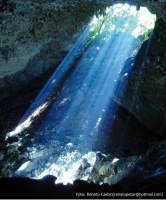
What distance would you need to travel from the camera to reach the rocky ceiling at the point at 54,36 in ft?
12.0

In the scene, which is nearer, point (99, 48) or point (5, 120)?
point (5, 120)

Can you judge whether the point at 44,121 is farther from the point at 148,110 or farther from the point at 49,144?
the point at 148,110

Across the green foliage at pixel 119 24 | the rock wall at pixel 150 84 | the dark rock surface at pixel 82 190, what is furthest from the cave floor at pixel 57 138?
the green foliage at pixel 119 24

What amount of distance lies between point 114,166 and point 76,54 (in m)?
9.78

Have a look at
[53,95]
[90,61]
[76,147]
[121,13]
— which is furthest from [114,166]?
[121,13]

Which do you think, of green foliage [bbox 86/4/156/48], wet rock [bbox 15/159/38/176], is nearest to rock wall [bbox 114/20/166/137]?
wet rock [bbox 15/159/38/176]

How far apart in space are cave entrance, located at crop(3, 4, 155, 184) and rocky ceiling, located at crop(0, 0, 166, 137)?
2.90ft

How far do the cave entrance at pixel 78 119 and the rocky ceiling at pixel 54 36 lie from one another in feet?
2.90

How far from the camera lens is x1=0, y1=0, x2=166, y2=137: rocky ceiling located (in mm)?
3665

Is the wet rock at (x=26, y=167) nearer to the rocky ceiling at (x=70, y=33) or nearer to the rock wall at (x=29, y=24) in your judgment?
the rocky ceiling at (x=70, y=33)

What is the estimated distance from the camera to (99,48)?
13070 millimetres

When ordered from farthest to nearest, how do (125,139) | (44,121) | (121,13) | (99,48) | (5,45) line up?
(121,13) < (99,48) < (44,121) < (125,139) < (5,45)

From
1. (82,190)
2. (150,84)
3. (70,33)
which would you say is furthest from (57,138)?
(70,33)

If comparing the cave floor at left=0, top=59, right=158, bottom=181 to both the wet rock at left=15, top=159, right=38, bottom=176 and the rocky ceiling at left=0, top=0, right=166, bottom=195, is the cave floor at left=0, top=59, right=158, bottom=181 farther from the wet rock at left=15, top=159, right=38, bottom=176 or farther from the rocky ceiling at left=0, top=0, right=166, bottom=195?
the rocky ceiling at left=0, top=0, right=166, bottom=195
